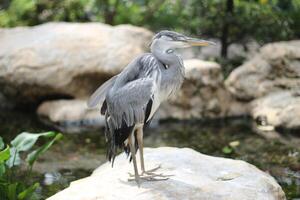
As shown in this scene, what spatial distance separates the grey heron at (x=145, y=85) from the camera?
4305 mm

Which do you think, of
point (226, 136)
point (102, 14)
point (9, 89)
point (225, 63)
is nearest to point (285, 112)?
point (226, 136)

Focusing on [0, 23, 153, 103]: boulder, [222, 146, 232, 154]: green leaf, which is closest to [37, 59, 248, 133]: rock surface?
[0, 23, 153, 103]: boulder

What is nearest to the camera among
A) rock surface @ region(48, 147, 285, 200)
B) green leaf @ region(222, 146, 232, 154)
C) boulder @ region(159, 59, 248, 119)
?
rock surface @ region(48, 147, 285, 200)

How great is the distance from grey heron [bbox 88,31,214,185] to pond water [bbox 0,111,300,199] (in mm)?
1774

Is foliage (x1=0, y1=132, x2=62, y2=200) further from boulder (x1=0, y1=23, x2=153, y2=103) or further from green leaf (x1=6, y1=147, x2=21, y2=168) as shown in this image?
boulder (x1=0, y1=23, x2=153, y2=103)

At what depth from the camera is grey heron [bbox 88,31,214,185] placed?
4305mm

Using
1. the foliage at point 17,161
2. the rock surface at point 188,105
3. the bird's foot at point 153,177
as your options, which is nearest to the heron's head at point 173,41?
the bird's foot at point 153,177

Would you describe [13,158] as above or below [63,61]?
above

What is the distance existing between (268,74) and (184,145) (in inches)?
84.7

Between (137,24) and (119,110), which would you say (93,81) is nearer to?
(137,24)

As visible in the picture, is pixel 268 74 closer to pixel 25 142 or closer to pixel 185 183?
pixel 25 142

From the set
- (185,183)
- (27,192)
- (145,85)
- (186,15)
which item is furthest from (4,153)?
(186,15)

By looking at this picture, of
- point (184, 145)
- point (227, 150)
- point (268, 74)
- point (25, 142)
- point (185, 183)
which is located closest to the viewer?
point (185, 183)

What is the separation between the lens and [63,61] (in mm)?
8820
